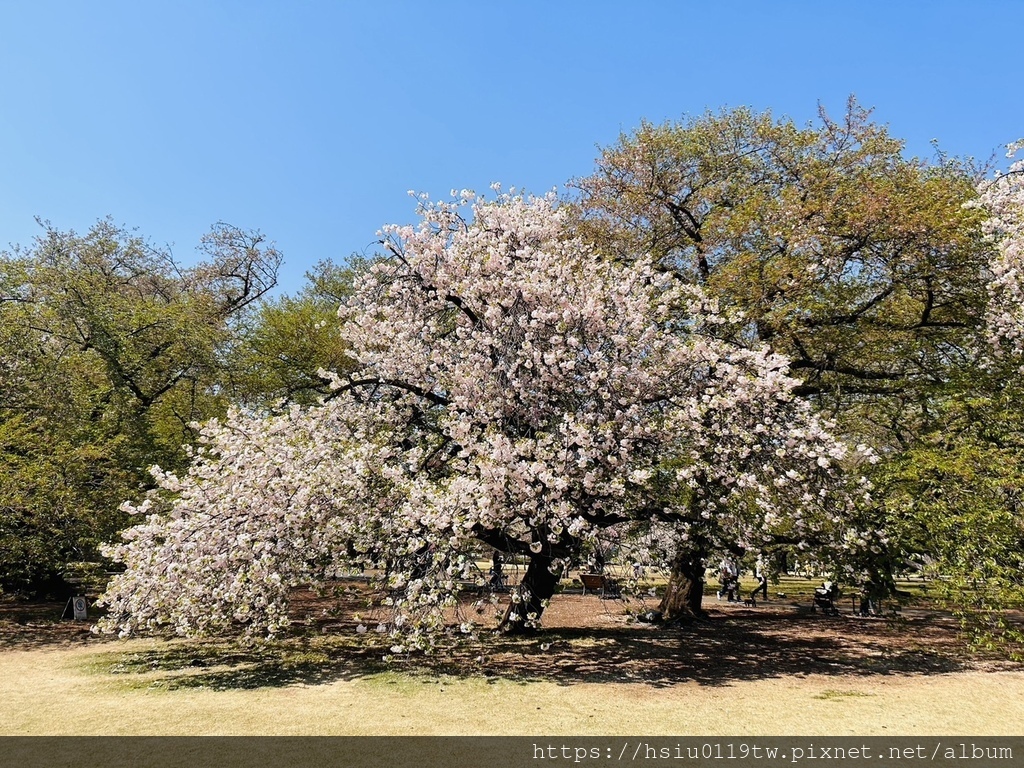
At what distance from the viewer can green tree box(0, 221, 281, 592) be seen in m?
14.7

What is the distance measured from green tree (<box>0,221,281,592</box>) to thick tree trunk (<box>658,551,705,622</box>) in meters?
14.8

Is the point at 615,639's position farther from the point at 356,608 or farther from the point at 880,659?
the point at 356,608

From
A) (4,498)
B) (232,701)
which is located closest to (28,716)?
(232,701)

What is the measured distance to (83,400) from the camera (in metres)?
17.7

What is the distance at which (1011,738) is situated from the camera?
7145mm

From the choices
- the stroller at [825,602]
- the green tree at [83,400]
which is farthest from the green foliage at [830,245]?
the green tree at [83,400]

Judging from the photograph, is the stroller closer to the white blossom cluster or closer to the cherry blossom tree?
the cherry blossom tree

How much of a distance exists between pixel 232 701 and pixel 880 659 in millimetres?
11940

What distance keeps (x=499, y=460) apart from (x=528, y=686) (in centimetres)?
366

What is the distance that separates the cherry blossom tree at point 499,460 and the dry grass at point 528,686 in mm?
1011

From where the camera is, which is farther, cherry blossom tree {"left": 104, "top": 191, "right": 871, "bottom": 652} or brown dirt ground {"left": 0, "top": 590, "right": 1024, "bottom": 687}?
brown dirt ground {"left": 0, "top": 590, "right": 1024, "bottom": 687}

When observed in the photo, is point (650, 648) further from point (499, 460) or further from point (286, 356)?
point (286, 356)

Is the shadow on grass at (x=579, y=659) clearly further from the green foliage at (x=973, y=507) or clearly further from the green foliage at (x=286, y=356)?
the green foliage at (x=286, y=356)

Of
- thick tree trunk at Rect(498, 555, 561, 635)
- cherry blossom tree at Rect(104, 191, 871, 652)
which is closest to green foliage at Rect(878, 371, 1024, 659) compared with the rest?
cherry blossom tree at Rect(104, 191, 871, 652)
